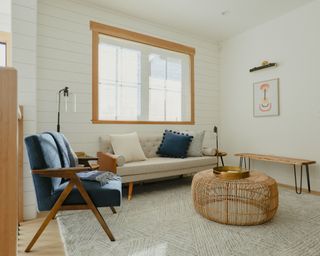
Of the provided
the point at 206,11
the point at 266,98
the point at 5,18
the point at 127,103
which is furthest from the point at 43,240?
the point at 266,98

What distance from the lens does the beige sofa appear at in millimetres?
2980

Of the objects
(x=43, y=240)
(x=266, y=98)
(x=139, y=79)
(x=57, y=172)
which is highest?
(x=139, y=79)

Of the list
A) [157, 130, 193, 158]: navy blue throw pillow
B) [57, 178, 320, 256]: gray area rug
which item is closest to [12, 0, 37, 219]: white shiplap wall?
[57, 178, 320, 256]: gray area rug

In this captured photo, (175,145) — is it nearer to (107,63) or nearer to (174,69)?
(174,69)

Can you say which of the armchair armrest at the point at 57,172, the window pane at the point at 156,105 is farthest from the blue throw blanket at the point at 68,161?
the window pane at the point at 156,105

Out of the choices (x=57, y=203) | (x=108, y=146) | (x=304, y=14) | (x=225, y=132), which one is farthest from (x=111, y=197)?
(x=304, y=14)

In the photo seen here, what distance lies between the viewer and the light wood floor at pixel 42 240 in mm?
1787

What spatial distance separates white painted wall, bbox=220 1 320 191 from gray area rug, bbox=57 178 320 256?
1.15 metres

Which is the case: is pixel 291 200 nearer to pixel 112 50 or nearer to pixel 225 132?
pixel 225 132

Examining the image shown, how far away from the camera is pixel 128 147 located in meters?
3.39

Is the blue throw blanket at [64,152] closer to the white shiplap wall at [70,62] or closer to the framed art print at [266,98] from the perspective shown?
the white shiplap wall at [70,62]

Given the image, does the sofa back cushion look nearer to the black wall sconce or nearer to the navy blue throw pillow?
the navy blue throw pillow

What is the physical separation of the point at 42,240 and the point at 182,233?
47.5 inches

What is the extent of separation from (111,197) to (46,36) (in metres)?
2.49
